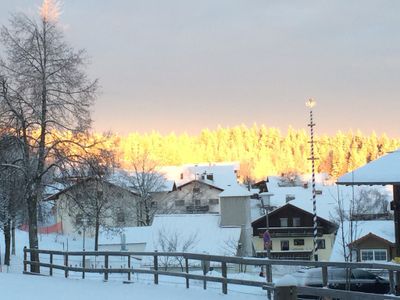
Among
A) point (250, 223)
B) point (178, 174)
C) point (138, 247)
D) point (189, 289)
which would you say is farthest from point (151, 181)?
point (189, 289)

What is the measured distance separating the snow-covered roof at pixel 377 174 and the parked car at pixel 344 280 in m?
2.39

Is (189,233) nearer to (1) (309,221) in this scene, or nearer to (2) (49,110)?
(1) (309,221)

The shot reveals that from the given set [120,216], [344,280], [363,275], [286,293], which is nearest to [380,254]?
[120,216]

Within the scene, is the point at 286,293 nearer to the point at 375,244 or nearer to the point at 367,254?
the point at 375,244

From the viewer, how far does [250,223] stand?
68562 millimetres

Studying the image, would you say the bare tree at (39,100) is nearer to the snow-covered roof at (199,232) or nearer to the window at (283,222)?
the snow-covered roof at (199,232)

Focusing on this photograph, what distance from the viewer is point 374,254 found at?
49.7 metres

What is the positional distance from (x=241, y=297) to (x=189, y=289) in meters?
1.96

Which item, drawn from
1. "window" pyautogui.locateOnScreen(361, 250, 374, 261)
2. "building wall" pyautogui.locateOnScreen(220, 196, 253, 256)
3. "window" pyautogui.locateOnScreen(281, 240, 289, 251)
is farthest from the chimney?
"window" pyautogui.locateOnScreen(361, 250, 374, 261)

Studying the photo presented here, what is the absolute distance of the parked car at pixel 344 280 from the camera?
1447 centimetres

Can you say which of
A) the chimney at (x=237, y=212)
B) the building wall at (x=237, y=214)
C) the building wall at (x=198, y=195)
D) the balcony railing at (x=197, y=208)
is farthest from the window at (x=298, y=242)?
the balcony railing at (x=197, y=208)

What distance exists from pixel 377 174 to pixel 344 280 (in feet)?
9.12

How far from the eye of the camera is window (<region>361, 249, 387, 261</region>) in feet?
163

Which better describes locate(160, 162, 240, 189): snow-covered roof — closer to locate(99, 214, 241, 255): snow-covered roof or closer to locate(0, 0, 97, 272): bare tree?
locate(99, 214, 241, 255): snow-covered roof
